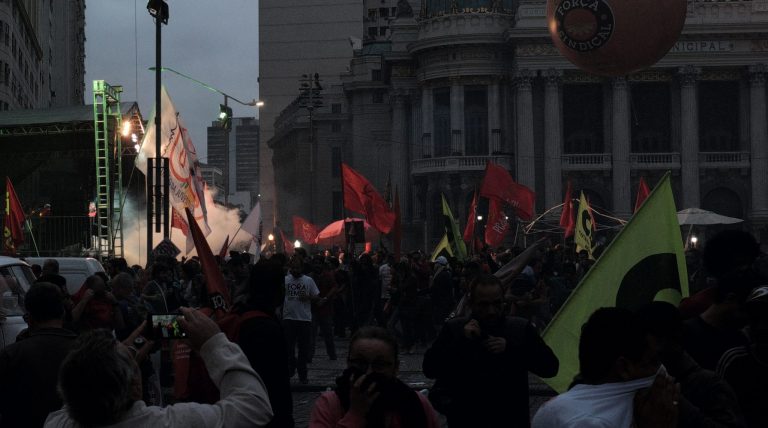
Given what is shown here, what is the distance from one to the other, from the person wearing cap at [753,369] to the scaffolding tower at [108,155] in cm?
2538

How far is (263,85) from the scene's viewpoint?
348 ft

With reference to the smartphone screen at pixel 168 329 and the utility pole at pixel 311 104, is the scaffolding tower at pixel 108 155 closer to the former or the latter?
the utility pole at pixel 311 104

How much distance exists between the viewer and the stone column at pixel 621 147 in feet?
203

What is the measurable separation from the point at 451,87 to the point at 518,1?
5941 millimetres

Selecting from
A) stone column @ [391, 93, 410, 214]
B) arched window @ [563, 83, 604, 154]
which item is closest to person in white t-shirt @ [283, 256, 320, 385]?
arched window @ [563, 83, 604, 154]

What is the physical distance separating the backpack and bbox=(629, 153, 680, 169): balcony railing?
5804cm

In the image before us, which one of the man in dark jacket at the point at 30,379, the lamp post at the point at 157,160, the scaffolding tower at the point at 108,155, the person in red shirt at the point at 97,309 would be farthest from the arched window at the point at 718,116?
the man in dark jacket at the point at 30,379

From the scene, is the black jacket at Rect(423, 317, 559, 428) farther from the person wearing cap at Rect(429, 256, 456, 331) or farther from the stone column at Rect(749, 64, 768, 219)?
the stone column at Rect(749, 64, 768, 219)

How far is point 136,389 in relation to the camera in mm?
3770

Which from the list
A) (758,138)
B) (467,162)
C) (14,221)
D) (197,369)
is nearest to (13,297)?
(197,369)

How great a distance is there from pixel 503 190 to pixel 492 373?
97.8 feet

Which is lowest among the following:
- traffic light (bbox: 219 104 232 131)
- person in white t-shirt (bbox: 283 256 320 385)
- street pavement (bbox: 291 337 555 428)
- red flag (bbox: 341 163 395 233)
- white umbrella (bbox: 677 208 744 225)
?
street pavement (bbox: 291 337 555 428)

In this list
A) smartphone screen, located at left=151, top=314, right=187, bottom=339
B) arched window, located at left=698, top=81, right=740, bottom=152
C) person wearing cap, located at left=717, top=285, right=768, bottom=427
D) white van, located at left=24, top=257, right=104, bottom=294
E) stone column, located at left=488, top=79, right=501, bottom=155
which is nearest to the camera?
smartphone screen, located at left=151, top=314, right=187, bottom=339

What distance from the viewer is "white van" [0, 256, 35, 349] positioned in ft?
31.4
